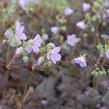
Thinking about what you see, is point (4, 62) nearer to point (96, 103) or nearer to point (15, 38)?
point (15, 38)

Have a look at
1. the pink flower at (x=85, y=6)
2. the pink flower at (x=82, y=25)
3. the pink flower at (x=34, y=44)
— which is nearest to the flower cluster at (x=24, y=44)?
the pink flower at (x=34, y=44)

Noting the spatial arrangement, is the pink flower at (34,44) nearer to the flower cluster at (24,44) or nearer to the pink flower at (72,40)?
the flower cluster at (24,44)

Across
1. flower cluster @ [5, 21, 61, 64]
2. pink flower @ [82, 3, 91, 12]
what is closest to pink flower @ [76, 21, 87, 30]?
pink flower @ [82, 3, 91, 12]

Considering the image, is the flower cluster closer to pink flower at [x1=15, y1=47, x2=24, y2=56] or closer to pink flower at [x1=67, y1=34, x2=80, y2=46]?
pink flower at [x1=15, y1=47, x2=24, y2=56]

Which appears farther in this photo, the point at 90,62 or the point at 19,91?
the point at 19,91

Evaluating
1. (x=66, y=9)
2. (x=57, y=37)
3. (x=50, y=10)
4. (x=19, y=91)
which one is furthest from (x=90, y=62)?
(x=50, y=10)

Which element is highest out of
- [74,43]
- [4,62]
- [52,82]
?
[4,62]

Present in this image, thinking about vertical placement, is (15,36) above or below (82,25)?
above

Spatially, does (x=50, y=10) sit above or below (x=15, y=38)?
below

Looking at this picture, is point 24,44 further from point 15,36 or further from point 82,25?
point 82,25

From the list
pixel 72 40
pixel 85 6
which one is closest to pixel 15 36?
pixel 72 40

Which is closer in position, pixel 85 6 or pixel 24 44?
pixel 24 44
